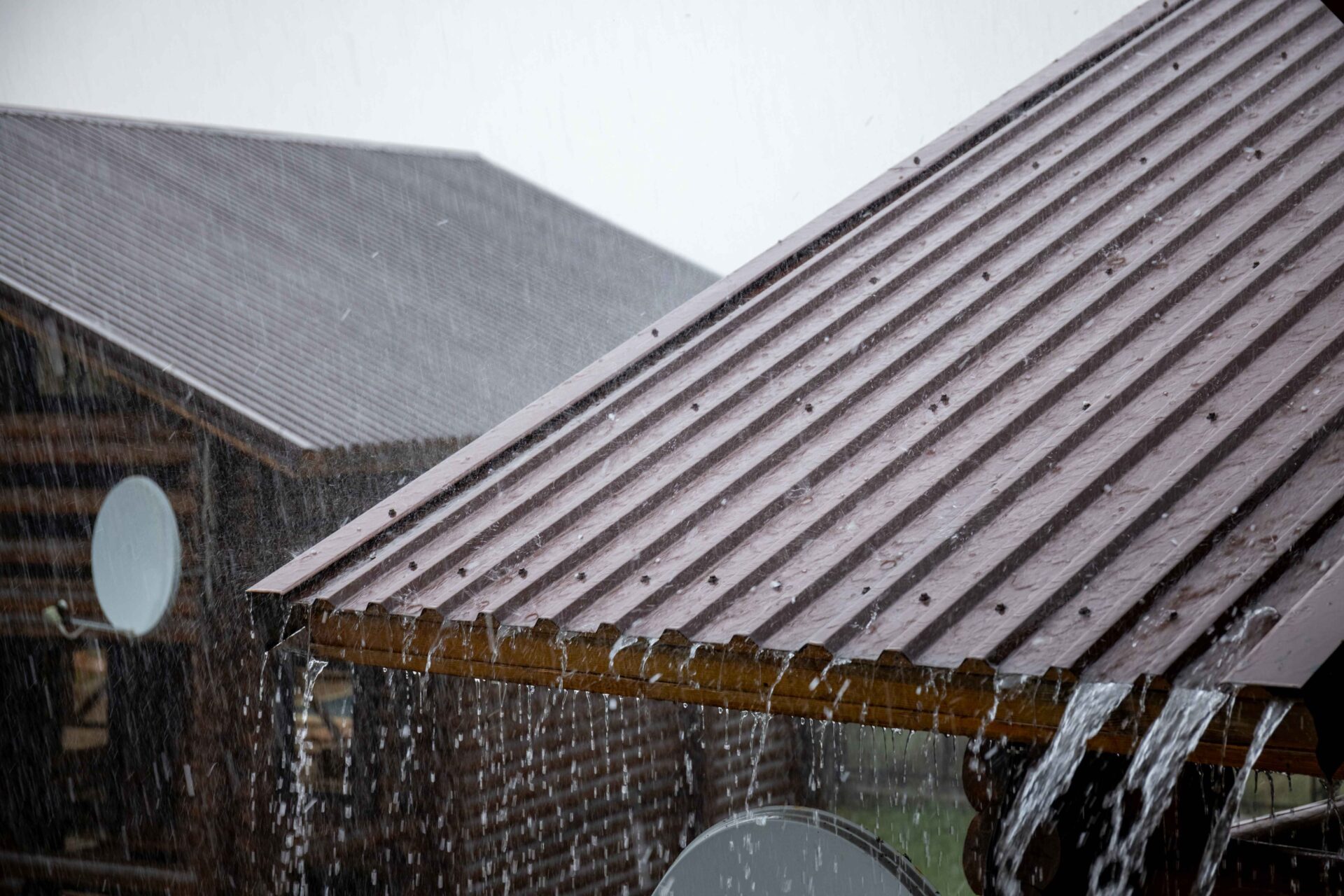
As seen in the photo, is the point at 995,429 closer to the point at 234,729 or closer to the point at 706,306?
the point at 706,306

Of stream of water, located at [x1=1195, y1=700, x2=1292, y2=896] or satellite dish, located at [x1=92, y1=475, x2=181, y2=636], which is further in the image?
satellite dish, located at [x1=92, y1=475, x2=181, y2=636]

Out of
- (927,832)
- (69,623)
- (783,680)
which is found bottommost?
(927,832)

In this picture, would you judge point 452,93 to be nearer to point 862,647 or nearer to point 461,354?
point 461,354

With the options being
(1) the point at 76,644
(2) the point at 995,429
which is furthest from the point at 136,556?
(2) the point at 995,429

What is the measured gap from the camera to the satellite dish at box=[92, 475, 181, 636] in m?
9.40

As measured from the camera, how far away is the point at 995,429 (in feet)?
11.9

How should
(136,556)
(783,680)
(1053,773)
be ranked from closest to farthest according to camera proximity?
1. (1053,773)
2. (783,680)
3. (136,556)

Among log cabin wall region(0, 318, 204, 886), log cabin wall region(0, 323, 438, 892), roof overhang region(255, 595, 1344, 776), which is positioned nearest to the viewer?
roof overhang region(255, 595, 1344, 776)

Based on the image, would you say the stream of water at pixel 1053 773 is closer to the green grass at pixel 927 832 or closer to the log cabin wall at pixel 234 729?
the log cabin wall at pixel 234 729

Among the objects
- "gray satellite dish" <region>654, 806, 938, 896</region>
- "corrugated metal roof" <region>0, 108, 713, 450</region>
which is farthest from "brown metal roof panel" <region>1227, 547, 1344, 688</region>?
"corrugated metal roof" <region>0, 108, 713, 450</region>

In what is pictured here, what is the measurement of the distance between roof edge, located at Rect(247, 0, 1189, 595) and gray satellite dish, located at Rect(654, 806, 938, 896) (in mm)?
1620

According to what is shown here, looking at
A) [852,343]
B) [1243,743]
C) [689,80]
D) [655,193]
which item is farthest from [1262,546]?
[689,80]

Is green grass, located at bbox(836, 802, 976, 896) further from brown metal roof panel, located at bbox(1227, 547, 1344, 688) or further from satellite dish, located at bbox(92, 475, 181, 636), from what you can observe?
brown metal roof panel, located at bbox(1227, 547, 1344, 688)

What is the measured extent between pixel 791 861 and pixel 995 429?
1.41 m
